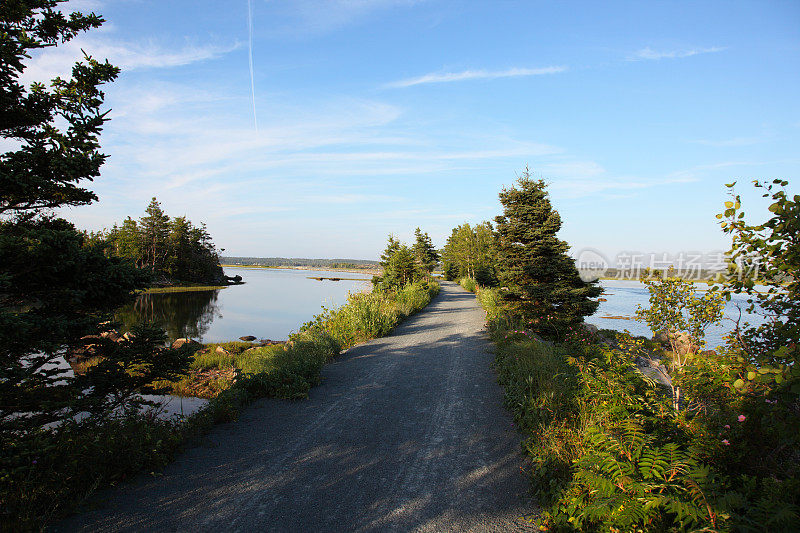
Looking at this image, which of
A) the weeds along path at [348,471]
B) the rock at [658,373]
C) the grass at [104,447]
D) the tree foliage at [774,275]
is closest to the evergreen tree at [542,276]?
the rock at [658,373]

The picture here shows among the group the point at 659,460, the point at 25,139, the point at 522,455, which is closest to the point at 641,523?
the point at 659,460

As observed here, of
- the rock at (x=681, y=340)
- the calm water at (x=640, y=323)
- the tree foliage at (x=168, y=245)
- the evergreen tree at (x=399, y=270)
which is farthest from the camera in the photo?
the tree foliage at (x=168, y=245)

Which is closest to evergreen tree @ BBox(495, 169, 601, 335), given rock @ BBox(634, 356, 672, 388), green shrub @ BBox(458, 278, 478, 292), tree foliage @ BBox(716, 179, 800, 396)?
rock @ BBox(634, 356, 672, 388)

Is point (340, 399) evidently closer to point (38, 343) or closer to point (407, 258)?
point (38, 343)

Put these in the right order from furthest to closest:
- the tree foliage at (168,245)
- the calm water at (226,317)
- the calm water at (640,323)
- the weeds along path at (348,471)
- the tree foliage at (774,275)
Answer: the tree foliage at (168,245) < the calm water at (226,317) < the calm water at (640,323) < the weeds along path at (348,471) < the tree foliage at (774,275)

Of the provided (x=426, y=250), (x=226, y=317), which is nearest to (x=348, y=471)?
(x=226, y=317)

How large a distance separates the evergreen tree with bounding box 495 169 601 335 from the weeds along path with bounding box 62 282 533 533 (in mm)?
5875

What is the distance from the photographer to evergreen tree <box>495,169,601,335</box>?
38.5ft

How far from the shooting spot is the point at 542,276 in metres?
12.5

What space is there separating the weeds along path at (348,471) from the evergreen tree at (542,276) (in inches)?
231

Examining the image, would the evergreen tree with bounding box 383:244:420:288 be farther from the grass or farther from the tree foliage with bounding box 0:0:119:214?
the tree foliage with bounding box 0:0:119:214

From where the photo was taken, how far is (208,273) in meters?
76.9

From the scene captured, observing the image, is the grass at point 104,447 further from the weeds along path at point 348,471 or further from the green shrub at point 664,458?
the green shrub at point 664,458

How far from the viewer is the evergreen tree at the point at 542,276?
1173 centimetres
